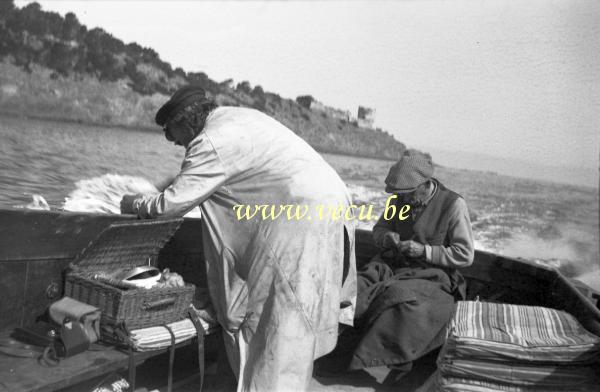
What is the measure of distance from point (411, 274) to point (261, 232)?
1.17 meters

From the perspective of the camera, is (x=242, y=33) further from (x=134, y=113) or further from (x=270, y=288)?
(x=270, y=288)

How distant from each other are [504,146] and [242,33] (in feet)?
9.27

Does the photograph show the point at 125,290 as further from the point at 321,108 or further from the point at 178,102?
the point at 321,108

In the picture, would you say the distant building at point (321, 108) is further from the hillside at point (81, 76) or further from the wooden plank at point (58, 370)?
the wooden plank at point (58, 370)

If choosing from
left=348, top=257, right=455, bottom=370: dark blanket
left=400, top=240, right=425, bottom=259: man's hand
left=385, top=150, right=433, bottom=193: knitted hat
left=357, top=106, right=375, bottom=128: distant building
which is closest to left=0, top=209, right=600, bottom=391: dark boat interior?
left=348, top=257, right=455, bottom=370: dark blanket

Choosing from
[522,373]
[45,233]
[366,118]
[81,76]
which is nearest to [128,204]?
[45,233]

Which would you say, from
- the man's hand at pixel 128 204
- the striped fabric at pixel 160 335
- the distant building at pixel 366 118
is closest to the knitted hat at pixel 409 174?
the striped fabric at pixel 160 335

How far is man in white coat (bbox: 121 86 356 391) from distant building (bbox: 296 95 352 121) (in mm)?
2743

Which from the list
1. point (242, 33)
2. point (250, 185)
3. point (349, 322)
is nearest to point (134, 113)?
point (242, 33)

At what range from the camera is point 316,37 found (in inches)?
222

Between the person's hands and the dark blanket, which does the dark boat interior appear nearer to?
the dark blanket

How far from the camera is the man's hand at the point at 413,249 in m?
3.64

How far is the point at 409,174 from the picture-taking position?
3.63 meters

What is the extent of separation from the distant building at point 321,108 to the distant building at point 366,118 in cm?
12
